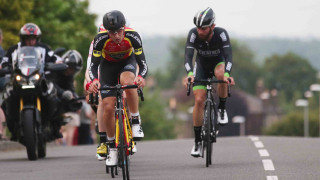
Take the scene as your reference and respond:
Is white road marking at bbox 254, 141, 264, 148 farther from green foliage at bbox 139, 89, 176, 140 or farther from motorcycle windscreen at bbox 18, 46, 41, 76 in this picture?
green foliage at bbox 139, 89, 176, 140

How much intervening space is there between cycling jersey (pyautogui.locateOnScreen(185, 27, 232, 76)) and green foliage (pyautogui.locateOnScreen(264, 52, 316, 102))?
15014 cm

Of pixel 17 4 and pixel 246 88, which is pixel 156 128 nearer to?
pixel 17 4

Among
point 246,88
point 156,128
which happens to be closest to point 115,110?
point 156,128

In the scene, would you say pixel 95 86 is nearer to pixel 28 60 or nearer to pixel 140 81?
pixel 140 81

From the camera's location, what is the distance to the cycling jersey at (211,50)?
13414 millimetres

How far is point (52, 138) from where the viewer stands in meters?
16.2

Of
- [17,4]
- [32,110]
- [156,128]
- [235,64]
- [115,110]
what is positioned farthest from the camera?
[235,64]

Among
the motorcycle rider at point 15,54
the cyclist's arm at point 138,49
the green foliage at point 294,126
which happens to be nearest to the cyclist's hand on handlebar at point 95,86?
the cyclist's arm at point 138,49

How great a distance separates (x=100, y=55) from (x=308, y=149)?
21.8 feet

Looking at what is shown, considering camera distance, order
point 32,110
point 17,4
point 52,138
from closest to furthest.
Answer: point 32,110 < point 52,138 < point 17,4

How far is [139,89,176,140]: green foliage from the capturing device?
93.1 m

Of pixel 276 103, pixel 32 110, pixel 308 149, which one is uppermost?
pixel 32 110

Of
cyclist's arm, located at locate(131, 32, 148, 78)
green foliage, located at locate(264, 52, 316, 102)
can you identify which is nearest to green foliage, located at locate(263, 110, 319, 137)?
green foliage, located at locate(264, 52, 316, 102)

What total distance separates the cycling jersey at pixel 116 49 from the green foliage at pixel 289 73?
153m
